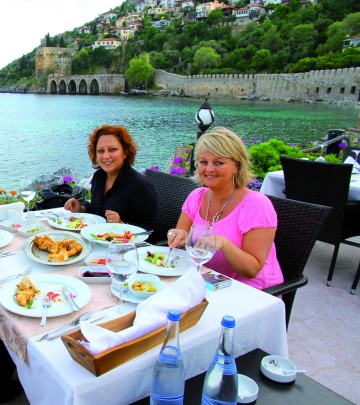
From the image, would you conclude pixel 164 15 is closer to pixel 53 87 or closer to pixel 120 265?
pixel 53 87

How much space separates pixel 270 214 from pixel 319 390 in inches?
32.6

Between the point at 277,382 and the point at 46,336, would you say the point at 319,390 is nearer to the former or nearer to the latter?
the point at 277,382

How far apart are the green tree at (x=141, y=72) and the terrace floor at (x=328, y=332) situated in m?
65.7

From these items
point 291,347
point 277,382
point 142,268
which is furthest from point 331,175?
point 277,382

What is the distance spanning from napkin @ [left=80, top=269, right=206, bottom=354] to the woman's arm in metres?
0.49

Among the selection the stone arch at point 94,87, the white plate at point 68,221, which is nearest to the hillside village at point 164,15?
the stone arch at point 94,87

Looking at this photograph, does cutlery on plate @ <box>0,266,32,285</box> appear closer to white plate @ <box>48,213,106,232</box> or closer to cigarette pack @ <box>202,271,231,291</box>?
white plate @ <box>48,213,106,232</box>

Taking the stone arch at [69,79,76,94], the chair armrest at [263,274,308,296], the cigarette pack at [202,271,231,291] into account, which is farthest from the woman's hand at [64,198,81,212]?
the stone arch at [69,79,76,94]

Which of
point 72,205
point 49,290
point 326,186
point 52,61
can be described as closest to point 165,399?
point 49,290

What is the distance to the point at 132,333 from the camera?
2.97ft

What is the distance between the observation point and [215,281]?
139cm

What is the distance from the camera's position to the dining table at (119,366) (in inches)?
35.0

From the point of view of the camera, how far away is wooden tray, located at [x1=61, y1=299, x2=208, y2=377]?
84cm

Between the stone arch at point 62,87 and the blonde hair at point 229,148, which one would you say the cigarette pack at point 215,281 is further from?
the stone arch at point 62,87
